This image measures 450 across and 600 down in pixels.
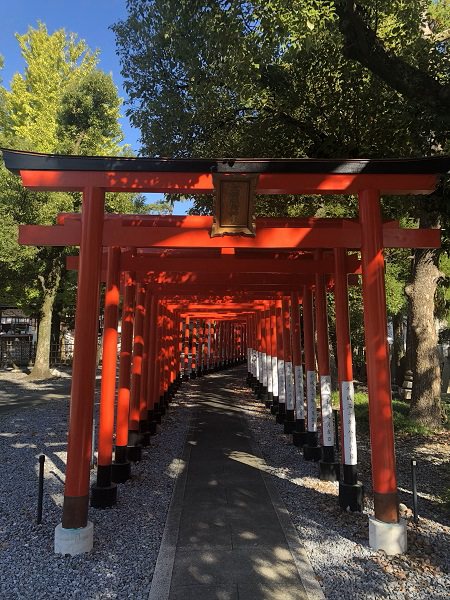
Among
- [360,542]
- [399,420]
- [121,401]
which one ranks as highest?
→ [121,401]

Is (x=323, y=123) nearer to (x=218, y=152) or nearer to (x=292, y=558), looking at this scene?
(x=218, y=152)

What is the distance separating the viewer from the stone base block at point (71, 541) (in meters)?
4.56

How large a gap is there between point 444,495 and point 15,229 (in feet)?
52.7

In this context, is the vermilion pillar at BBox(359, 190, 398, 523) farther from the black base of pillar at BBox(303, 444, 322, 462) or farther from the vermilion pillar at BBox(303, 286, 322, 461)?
the black base of pillar at BBox(303, 444, 322, 462)

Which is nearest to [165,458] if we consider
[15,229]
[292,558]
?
[292,558]

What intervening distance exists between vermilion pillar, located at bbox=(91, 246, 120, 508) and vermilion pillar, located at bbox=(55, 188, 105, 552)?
1250 mm

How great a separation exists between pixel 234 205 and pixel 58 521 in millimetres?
4165

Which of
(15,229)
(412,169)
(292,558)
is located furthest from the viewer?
(15,229)

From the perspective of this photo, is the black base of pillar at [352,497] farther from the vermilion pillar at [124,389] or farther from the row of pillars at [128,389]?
the vermilion pillar at [124,389]

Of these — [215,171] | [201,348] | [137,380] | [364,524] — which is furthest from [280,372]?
[201,348]

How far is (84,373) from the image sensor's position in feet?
16.3

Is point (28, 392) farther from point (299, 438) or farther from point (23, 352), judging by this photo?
point (23, 352)

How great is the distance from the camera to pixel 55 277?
830 inches

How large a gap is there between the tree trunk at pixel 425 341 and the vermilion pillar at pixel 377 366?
21.3ft
